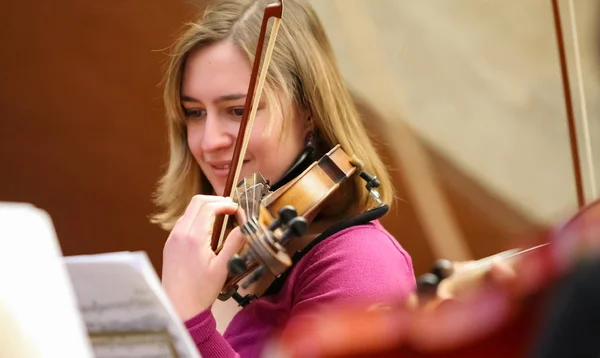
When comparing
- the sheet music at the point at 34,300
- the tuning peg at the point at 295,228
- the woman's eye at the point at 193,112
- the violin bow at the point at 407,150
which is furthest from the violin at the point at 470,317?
the violin bow at the point at 407,150

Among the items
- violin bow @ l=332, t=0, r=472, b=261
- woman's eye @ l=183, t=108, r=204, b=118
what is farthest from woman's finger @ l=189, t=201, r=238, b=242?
violin bow @ l=332, t=0, r=472, b=261

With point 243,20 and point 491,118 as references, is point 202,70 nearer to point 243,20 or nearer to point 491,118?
point 243,20

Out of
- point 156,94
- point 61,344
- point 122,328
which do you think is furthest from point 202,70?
point 156,94

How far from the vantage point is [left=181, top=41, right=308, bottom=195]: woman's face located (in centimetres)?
115

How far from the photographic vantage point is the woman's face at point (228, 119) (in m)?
1.15

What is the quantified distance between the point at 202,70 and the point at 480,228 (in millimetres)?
1460

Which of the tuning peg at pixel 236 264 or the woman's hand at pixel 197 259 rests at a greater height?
the tuning peg at pixel 236 264

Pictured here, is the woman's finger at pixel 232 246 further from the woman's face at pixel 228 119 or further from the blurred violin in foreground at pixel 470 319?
the blurred violin in foreground at pixel 470 319

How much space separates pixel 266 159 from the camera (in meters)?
1.15

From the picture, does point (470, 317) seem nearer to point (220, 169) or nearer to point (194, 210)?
point (194, 210)

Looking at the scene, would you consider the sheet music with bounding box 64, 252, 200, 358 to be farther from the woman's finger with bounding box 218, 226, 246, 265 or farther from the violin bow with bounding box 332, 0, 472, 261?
the violin bow with bounding box 332, 0, 472, 261

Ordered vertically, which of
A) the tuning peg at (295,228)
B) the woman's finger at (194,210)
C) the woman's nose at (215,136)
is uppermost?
the woman's nose at (215,136)

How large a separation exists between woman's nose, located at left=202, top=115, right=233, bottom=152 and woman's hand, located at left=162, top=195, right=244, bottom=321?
0.55 ft

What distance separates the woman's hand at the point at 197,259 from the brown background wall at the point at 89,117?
3.45 ft
